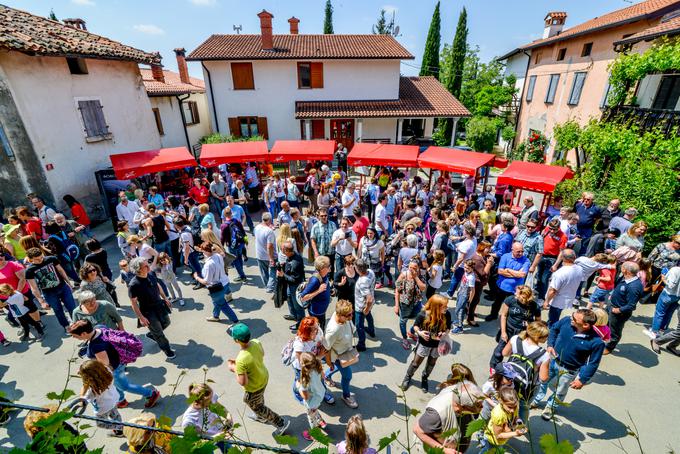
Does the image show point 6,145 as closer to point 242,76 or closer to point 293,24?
point 242,76

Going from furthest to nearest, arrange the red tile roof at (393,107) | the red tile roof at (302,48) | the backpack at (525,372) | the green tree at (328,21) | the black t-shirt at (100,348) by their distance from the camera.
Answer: the green tree at (328,21), the red tile roof at (393,107), the red tile roof at (302,48), the black t-shirt at (100,348), the backpack at (525,372)

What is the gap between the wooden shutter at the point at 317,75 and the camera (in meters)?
20.2

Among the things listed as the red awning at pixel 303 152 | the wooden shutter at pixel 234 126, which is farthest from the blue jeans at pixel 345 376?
the wooden shutter at pixel 234 126

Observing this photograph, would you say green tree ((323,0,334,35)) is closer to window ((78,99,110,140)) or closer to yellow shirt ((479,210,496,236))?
window ((78,99,110,140))

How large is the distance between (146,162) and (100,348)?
27.7ft

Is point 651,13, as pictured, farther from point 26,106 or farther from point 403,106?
point 26,106

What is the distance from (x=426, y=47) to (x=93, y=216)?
3062 centimetres

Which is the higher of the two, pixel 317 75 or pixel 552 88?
pixel 317 75

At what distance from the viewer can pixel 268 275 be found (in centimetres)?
755

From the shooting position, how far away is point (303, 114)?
19594 mm

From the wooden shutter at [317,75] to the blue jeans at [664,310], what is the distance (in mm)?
19104

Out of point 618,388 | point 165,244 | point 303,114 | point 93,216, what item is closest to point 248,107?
A: point 303,114

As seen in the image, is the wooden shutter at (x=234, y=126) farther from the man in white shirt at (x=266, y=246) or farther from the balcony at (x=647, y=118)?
the balcony at (x=647, y=118)

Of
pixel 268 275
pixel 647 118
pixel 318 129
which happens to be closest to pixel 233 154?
pixel 268 275
